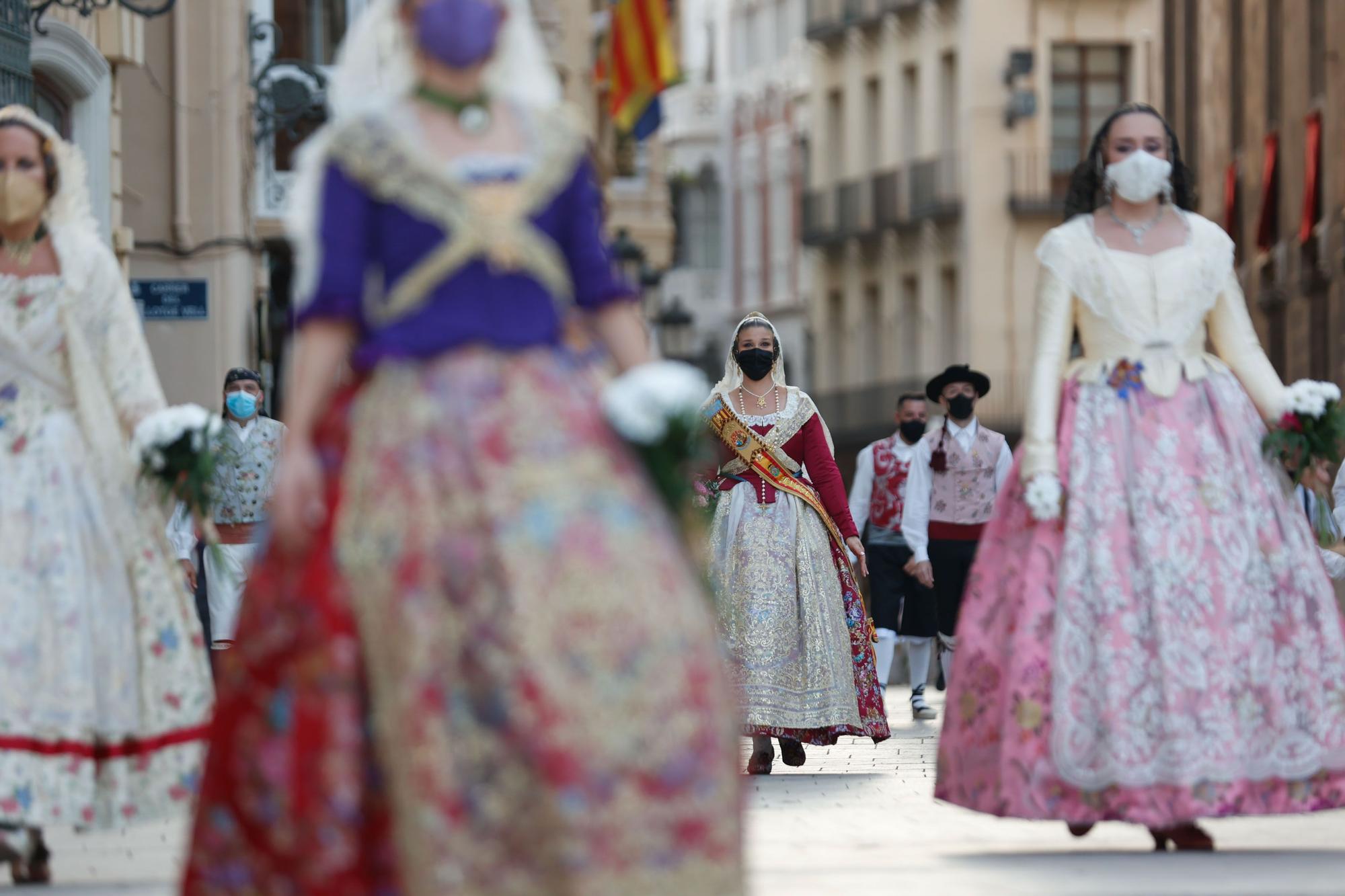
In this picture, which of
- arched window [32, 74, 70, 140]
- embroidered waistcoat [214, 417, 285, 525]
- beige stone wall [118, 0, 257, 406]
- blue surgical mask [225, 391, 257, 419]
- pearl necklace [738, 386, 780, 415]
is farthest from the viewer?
beige stone wall [118, 0, 257, 406]

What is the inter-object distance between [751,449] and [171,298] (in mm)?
9506

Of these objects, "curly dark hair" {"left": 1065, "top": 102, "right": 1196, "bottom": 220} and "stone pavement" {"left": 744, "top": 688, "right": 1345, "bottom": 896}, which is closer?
"stone pavement" {"left": 744, "top": 688, "right": 1345, "bottom": 896}

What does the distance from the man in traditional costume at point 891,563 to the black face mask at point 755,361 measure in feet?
14.9

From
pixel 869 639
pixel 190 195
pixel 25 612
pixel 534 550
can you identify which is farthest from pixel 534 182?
pixel 190 195

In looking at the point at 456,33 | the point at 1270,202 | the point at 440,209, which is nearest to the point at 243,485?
the point at 456,33

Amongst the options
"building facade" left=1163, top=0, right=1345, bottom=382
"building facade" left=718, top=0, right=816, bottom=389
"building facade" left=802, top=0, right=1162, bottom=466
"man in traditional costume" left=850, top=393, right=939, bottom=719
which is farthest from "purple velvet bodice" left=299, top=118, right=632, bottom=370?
"building facade" left=718, top=0, right=816, bottom=389

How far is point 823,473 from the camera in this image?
44.7 feet

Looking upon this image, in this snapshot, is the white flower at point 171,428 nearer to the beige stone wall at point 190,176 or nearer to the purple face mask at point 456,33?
the purple face mask at point 456,33

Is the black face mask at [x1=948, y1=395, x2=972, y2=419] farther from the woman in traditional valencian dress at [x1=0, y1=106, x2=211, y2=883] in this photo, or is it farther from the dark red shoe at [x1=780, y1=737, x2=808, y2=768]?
the woman in traditional valencian dress at [x1=0, y1=106, x2=211, y2=883]

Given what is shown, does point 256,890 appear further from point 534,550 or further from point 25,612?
point 25,612

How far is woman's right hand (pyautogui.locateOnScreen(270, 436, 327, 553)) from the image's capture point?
20.6 feet

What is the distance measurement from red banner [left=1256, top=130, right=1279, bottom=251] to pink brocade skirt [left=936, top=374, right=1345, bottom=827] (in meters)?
27.1

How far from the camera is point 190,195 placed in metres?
25.8

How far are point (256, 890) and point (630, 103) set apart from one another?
3537 cm
